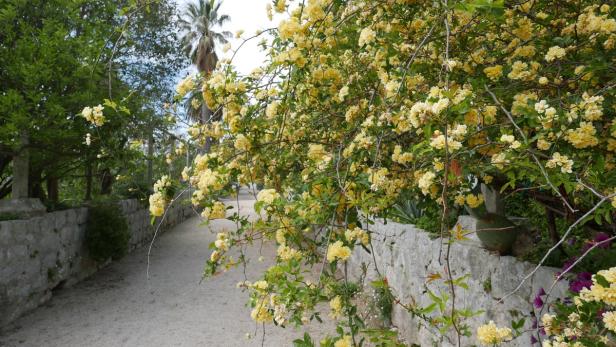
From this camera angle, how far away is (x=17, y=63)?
186 inches

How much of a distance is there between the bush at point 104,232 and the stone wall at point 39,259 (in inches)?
4.0

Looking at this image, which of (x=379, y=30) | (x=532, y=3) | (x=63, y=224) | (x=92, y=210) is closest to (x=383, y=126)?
(x=379, y=30)

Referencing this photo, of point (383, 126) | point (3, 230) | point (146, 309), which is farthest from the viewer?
point (146, 309)

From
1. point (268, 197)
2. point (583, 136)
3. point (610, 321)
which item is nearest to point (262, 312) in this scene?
point (268, 197)

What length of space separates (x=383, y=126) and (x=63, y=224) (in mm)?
5416

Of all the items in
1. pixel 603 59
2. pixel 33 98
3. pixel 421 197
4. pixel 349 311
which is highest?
pixel 33 98

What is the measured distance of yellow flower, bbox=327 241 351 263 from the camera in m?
1.55

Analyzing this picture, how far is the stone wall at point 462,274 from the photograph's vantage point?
2482mm

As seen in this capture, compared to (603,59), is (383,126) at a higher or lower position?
lower

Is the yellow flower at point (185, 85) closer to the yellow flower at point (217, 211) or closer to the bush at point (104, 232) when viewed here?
the yellow flower at point (217, 211)

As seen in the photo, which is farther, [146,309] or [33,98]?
[146,309]

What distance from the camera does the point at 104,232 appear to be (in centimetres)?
659

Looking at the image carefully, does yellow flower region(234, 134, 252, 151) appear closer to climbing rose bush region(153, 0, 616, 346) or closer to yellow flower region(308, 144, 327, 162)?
climbing rose bush region(153, 0, 616, 346)

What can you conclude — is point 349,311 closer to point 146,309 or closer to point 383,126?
point 383,126
